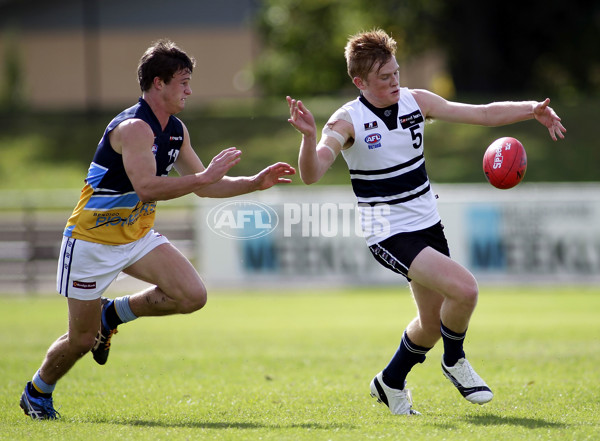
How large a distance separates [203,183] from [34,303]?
37.1 ft

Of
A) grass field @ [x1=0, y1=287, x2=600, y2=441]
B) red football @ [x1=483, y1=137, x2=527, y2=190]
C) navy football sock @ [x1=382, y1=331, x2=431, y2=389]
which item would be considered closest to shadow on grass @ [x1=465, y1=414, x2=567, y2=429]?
grass field @ [x1=0, y1=287, x2=600, y2=441]

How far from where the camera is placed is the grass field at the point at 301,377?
5535mm

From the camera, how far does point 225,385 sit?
7469 millimetres

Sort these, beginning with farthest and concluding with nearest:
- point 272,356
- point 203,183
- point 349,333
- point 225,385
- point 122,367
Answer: point 349,333, point 272,356, point 122,367, point 225,385, point 203,183

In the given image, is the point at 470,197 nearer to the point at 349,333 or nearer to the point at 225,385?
the point at 349,333

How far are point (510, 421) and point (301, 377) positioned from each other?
259 centimetres

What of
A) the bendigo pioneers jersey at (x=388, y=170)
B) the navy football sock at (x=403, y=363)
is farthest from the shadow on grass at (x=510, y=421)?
the bendigo pioneers jersey at (x=388, y=170)

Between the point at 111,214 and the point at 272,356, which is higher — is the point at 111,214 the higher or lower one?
the higher one

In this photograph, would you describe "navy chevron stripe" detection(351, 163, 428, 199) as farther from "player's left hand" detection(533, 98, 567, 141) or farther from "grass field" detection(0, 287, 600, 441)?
"grass field" detection(0, 287, 600, 441)

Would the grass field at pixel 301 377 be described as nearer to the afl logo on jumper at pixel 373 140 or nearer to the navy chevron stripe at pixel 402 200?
the navy chevron stripe at pixel 402 200

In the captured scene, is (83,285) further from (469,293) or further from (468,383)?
(468,383)

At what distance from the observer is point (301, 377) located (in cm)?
787

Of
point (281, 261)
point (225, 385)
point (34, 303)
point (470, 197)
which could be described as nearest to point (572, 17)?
point (470, 197)

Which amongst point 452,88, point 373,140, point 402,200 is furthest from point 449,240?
point 452,88
